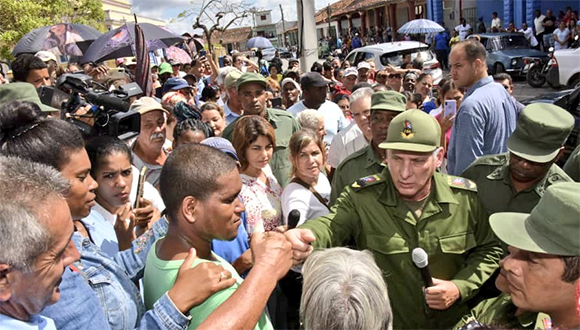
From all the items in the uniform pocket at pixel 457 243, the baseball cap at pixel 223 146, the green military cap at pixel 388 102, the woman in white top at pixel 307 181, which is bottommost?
the uniform pocket at pixel 457 243

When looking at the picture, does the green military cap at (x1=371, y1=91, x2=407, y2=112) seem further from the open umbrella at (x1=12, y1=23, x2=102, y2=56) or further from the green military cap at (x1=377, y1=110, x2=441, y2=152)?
the open umbrella at (x1=12, y1=23, x2=102, y2=56)

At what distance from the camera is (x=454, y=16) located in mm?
27125

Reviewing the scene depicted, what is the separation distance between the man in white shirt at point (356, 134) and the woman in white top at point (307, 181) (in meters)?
0.71

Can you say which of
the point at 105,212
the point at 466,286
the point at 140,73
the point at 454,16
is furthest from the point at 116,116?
the point at 454,16

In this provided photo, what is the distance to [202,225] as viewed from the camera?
178 centimetres

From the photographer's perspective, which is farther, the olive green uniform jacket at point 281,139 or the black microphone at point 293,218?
the olive green uniform jacket at point 281,139

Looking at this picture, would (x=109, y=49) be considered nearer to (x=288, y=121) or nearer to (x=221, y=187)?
(x=288, y=121)

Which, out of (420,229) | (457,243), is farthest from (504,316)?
(420,229)

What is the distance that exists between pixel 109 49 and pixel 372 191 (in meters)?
6.01

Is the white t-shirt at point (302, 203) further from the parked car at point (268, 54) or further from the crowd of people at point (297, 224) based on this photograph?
the parked car at point (268, 54)

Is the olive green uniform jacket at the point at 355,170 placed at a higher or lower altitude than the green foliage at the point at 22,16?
lower

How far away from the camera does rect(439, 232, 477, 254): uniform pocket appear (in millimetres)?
2312

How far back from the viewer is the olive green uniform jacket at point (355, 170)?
10.5 ft

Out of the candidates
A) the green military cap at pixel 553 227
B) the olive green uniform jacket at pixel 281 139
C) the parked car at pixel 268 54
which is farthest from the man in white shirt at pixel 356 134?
the parked car at pixel 268 54
